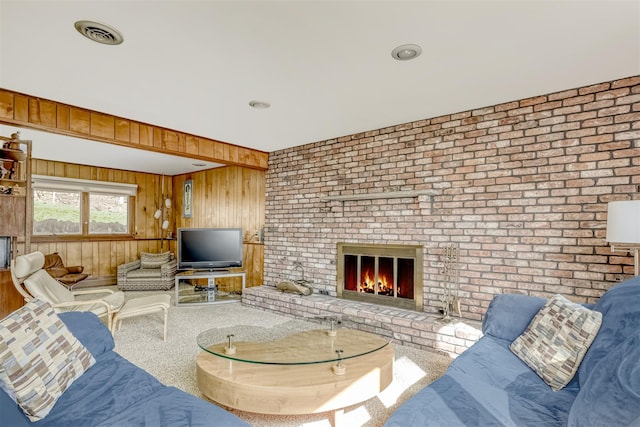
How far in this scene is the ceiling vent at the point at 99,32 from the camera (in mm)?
1972

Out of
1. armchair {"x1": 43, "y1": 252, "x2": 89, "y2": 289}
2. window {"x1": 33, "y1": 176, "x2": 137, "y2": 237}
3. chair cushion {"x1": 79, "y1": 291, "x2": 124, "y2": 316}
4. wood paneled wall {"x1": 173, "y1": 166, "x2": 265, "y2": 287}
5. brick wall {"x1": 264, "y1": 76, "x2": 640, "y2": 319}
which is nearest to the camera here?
brick wall {"x1": 264, "y1": 76, "x2": 640, "y2": 319}

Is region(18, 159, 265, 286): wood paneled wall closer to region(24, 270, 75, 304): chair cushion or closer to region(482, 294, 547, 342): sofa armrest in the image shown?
region(24, 270, 75, 304): chair cushion

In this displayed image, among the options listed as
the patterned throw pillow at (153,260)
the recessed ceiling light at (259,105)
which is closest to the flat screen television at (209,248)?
the patterned throw pillow at (153,260)

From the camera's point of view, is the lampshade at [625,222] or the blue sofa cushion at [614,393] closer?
the blue sofa cushion at [614,393]

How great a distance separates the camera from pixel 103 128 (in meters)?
3.45

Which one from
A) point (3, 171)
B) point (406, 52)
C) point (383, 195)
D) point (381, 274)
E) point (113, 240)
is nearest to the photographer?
point (406, 52)

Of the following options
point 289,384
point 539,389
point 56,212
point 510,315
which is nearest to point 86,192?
point 56,212

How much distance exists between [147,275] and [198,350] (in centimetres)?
352

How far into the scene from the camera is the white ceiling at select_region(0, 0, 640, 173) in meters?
1.85

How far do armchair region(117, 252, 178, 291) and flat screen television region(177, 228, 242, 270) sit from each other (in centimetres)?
117

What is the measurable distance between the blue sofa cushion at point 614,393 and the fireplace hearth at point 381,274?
227cm

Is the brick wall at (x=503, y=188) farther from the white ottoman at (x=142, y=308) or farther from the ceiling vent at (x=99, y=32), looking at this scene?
the ceiling vent at (x=99, y=32)

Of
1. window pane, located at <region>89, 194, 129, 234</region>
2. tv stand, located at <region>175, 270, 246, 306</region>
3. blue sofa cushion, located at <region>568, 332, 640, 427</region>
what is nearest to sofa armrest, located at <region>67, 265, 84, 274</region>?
window pane, located at <region>89, 194, 129, 234</region>

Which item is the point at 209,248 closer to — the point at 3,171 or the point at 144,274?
the point at 144,274
